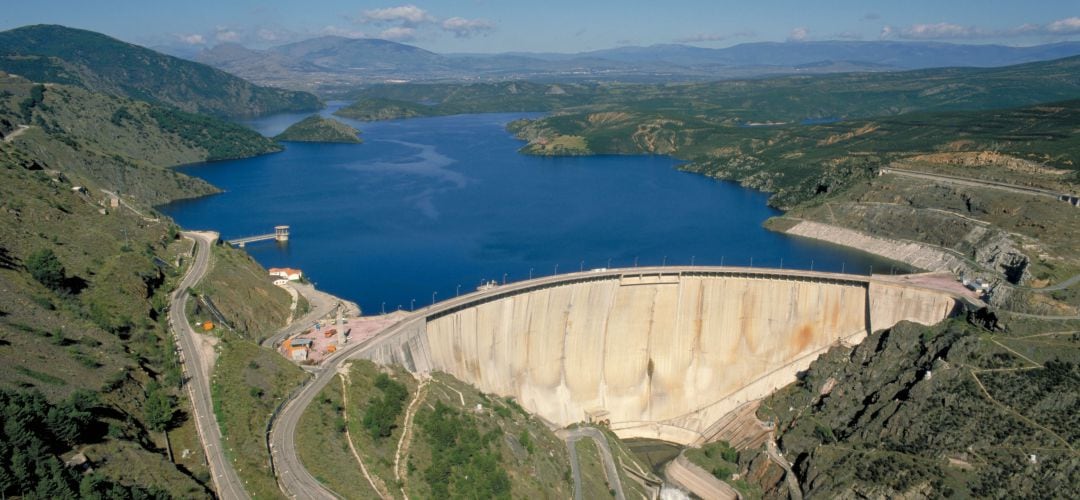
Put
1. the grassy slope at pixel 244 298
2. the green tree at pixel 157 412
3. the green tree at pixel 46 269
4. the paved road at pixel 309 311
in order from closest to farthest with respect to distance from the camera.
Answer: the green tree at pixel 157 412 < the green tree at pixel 46 269 < the paved road at pixel 309 311 < the grassy slope at pixel 244 298

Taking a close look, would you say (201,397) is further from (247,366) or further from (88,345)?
(88,345)

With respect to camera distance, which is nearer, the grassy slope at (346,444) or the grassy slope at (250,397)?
the grassy slope at (250,397)

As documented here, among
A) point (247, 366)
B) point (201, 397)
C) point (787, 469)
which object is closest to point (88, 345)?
point (201, 397)

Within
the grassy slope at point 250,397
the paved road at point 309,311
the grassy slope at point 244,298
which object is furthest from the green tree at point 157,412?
the paved road at point 309,311

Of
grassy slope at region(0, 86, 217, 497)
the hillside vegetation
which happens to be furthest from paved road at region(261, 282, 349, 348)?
the hillside vegetation

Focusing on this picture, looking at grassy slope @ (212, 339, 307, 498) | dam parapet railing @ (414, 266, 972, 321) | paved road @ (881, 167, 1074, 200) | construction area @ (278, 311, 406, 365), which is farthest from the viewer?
paved road @ (881, 167, 1074, 200)

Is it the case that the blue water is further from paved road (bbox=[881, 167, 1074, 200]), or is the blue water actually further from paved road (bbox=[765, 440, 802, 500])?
paved road (bbox=[765, 440, 802, 500])

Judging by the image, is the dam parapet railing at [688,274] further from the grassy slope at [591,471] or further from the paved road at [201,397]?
the paved road at [201,397]

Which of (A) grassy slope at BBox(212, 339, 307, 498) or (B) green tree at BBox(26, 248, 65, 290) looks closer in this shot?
(A) grassy slope at BBox(212, 339, 307, 498)
